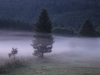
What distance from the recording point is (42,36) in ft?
118

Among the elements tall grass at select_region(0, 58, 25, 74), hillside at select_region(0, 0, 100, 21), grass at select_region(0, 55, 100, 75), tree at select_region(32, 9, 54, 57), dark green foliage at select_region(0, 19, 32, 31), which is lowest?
grass at select_region(0, 55, 100, 75)

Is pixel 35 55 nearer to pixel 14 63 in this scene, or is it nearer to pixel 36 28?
pixel 36 28

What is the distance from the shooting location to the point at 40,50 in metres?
36.5

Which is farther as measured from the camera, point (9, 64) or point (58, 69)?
point (9, 64)

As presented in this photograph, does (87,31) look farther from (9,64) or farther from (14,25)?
(9,64)

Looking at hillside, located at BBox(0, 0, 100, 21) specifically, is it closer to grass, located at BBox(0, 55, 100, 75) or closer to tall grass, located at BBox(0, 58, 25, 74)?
tall grass, located at BBox(0, 58, 25, 74)

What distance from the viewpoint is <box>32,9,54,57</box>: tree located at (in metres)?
36.5

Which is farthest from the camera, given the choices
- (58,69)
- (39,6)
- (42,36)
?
(39,6)

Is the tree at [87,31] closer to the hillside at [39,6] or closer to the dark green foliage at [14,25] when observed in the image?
the dark green foliage at [14,25]

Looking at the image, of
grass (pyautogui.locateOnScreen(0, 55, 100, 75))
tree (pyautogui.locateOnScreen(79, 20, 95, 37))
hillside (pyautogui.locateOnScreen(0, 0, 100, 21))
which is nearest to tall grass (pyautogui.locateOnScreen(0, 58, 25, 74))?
grass (pyautogui.locateOnScreen(0, 55, 100, 75))

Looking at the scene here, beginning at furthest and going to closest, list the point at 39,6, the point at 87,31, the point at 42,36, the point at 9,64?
the point at 39,6 → the point at 87,31 → the point at 42,36 → the point at 9,64

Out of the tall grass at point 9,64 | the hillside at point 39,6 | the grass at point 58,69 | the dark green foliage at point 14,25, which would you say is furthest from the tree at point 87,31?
the hillside at point 39,6

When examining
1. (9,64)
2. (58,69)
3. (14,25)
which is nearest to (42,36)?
(9,64)

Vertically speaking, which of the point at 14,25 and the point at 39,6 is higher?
the point at 39,6
